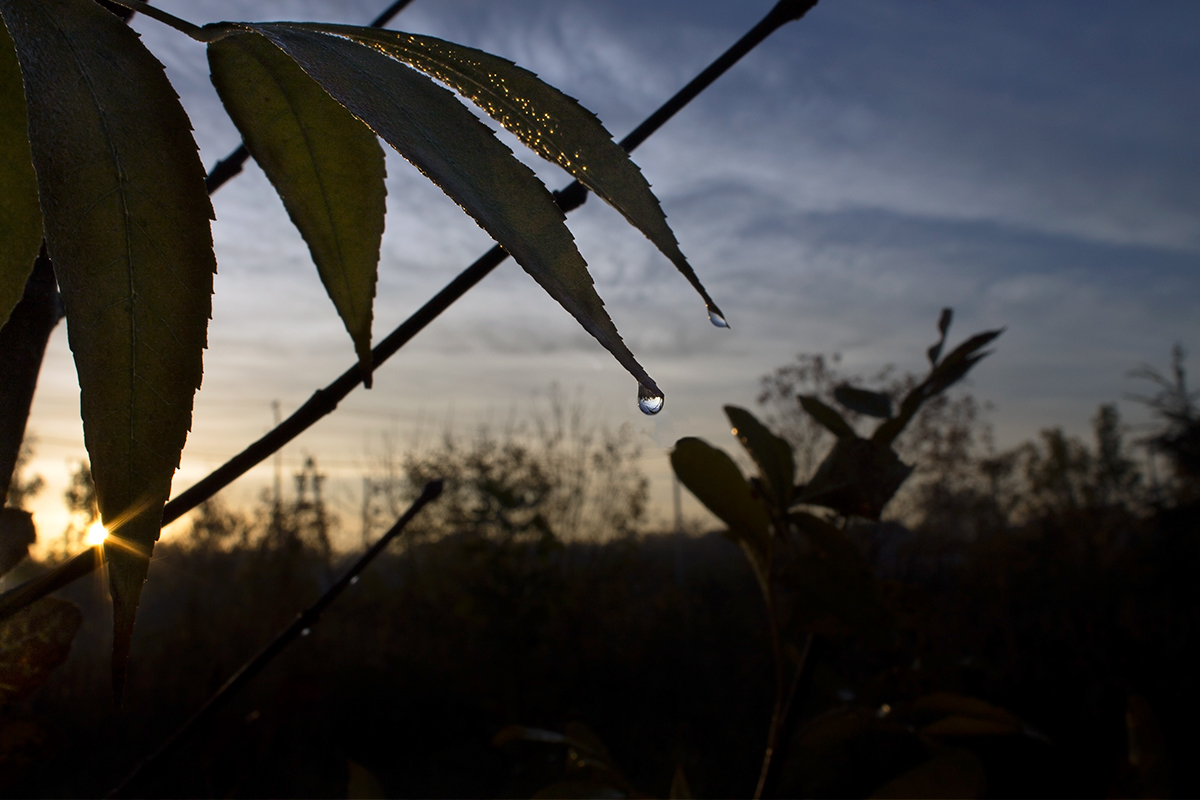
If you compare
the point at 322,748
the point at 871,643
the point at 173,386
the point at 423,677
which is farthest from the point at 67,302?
the point at 423,677

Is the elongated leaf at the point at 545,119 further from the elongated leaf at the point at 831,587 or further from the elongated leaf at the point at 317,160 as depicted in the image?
the elongated leaf at the point at 831,587

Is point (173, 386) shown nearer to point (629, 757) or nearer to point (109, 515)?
point (109, 515)

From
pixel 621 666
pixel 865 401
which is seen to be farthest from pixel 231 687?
pixel 621 666

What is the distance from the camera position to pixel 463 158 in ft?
0.51

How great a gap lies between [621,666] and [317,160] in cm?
526

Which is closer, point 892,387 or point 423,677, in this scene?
point 423,677

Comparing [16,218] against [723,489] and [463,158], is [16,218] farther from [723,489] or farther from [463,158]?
[723,489]

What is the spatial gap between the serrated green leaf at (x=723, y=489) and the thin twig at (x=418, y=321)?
9.5 inches

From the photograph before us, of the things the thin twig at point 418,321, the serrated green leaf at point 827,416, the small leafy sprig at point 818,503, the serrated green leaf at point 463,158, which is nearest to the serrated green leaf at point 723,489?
the small leafy sprig at point 818,503

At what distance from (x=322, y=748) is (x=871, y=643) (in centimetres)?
407

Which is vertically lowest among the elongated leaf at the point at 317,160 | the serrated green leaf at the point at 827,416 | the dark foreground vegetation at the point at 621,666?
the dark foreground vegetation at the point at 621,666

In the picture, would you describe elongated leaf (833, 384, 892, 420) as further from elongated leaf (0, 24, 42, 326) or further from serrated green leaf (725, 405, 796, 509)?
elongated leaf (0, 24, 42, 326)

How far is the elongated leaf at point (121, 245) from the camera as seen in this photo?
0.15m

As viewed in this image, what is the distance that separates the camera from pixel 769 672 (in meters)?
4.93
